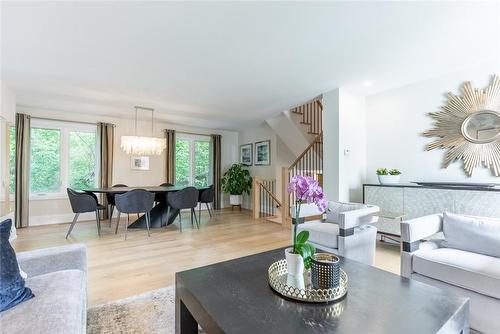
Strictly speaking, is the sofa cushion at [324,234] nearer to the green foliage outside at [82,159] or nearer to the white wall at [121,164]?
the white wall at [121,164]

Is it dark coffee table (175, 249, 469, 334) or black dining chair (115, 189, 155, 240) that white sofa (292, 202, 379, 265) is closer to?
dark coffee table (175, 249, 469, 334)

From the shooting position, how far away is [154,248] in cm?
347

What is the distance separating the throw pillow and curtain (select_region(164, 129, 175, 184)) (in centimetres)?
506

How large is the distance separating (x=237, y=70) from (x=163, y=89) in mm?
1384

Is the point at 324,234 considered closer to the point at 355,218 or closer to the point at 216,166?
the point at 355,218

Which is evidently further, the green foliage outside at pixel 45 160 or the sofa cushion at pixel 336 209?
the green foliage outside at pixel 45 160

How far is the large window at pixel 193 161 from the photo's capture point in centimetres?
660

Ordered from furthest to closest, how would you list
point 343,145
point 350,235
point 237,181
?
point 237,181, point 343,145, point 350,235

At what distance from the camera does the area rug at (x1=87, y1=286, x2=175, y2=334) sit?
1.66 metres

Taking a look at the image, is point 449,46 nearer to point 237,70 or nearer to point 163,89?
point 237,70

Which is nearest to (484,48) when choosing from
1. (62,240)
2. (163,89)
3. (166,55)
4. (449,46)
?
(449,46)

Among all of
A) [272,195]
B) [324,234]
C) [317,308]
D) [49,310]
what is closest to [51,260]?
[49,310]

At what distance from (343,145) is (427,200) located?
1335 millimetres

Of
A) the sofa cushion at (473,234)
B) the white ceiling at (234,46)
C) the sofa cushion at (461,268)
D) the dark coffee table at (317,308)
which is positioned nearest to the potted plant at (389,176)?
the white ceiling at (234,46)
